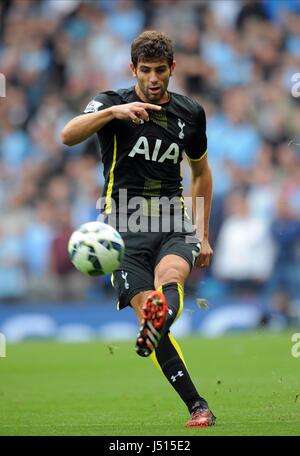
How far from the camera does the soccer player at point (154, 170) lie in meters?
6.76

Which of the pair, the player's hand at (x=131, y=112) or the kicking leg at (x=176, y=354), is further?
the kicking leg at (x=176, y=354)

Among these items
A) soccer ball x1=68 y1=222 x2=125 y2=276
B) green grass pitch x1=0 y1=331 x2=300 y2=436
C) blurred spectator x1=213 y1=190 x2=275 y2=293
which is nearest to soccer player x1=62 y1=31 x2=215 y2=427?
soccer ball x1=68 y1=222 x2=125 y2=276

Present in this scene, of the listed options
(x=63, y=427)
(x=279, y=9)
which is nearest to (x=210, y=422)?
(x=63, y=427)

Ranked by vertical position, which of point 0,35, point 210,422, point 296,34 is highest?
point 0,35

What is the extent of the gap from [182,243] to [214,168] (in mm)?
9981

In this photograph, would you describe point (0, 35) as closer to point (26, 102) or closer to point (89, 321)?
point (26, 102)

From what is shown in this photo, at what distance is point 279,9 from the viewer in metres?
18.7

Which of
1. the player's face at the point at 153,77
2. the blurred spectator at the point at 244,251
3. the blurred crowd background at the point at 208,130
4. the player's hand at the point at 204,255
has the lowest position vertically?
the player's hand at the point at 204,255

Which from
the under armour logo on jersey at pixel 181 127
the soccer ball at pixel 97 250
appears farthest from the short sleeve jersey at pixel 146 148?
the soccer ball at pixel 97 250

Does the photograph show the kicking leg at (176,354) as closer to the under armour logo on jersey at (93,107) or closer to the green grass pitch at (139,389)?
the green grass pitch at (139,389)

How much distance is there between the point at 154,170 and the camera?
23.5 ft

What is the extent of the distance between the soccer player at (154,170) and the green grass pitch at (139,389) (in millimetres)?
579

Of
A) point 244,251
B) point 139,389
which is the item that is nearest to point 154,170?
point 139,389

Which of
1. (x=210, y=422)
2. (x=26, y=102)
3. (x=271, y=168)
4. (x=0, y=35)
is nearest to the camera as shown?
(x=210, y=422)
